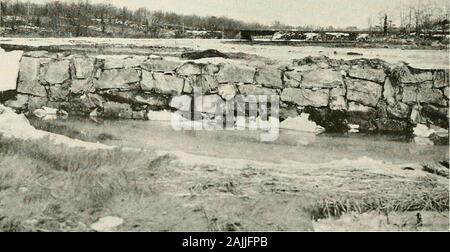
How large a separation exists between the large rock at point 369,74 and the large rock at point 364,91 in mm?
31

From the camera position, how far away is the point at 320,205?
9.69 feet

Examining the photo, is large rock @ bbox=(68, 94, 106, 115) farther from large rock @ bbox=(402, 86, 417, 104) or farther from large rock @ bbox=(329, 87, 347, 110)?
large rock @ bbox=(402, 86, 417, 104)

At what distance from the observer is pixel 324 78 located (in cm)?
329

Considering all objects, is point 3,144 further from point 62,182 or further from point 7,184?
point 62,182

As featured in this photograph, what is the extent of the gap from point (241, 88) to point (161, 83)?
1.98ft

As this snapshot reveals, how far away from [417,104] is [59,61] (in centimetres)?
265

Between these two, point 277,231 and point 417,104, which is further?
point 417,104

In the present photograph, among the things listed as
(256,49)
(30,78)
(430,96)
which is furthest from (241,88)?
(30,78)

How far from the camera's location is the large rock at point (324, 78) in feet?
10.8

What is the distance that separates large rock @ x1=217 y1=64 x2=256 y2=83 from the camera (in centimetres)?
331

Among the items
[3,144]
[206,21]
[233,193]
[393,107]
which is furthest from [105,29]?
[393,107]

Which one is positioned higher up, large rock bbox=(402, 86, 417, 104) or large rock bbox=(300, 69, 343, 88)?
large rock bbox=(300, 69, 343, 88)

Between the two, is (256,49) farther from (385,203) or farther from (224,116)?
(385,203)

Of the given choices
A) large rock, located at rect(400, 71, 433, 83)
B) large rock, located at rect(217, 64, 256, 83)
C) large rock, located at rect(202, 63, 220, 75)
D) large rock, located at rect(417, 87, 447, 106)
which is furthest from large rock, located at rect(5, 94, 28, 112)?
large rock, located at rect(417, 87, 447, 106)
